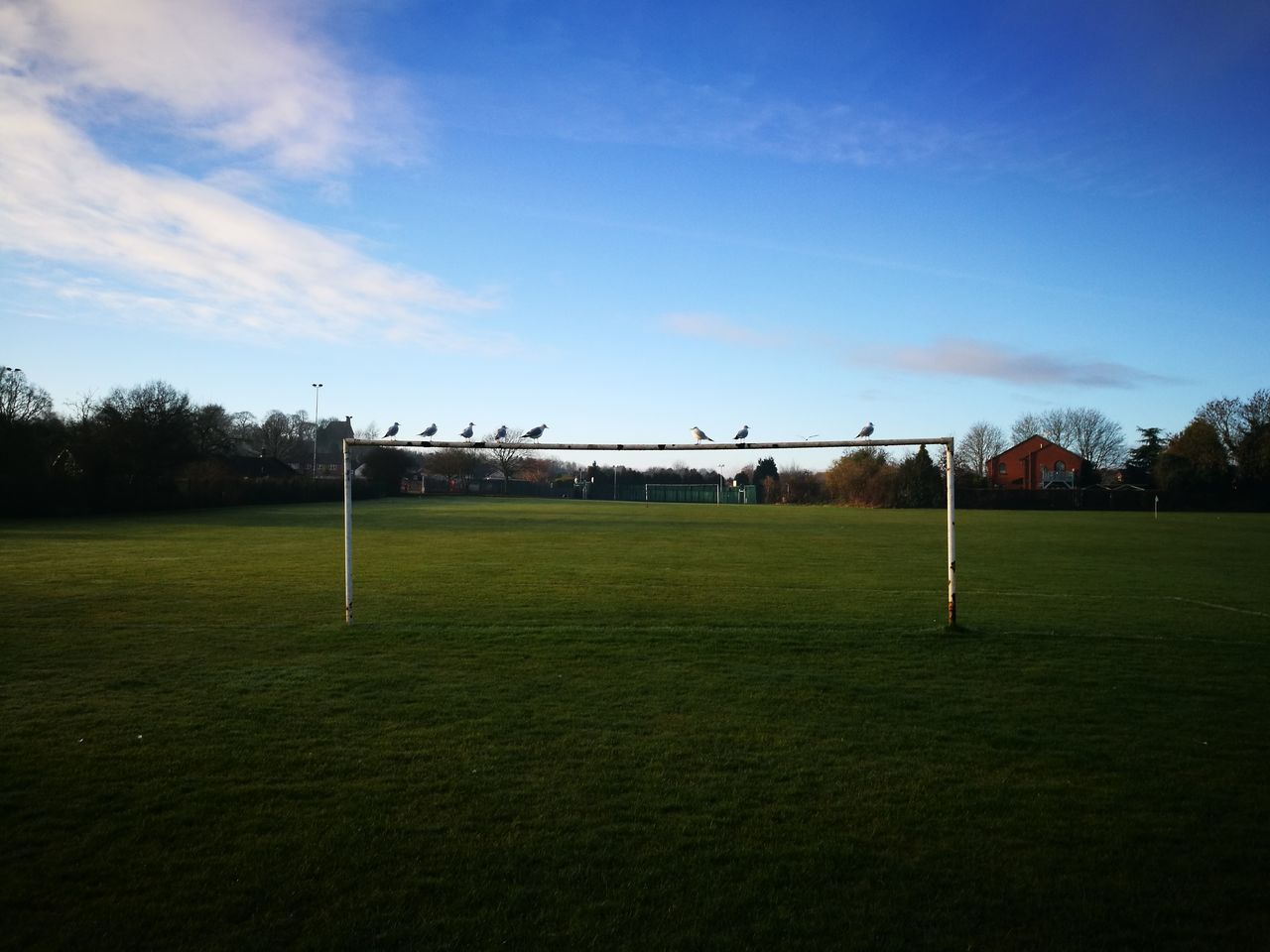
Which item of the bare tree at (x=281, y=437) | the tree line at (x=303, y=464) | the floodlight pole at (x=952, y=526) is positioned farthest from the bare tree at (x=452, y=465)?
the floodlight pole at (x=952, y=526)

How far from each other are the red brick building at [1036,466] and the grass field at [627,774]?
74.8 meters

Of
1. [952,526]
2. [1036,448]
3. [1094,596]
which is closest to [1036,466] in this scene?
[1036,448]

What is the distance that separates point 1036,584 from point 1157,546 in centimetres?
1271

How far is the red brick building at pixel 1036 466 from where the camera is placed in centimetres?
8056

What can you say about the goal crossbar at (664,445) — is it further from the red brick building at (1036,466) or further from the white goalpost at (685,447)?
the red brick building at (1036,466)

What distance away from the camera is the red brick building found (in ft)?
264

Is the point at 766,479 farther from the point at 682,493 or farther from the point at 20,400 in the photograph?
the point at 20,400

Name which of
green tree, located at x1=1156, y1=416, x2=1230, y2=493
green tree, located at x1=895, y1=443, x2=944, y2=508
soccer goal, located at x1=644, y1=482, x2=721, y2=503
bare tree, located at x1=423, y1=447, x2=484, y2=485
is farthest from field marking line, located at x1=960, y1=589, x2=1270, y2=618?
bare tree, located at x1=423, y1=447, x2=484, y2=485

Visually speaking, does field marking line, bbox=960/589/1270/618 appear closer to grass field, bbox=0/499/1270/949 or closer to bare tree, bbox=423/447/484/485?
grass field, bbox=0/499/1270/949

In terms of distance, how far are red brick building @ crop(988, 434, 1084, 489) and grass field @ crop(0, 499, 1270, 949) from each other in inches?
2945

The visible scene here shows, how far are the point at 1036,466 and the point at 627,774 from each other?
87.3 meters

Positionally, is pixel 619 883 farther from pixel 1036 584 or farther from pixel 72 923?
pixel 1036 584

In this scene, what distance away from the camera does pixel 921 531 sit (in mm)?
32531

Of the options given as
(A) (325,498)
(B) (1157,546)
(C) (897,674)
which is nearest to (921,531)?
(B) (1157,546)
